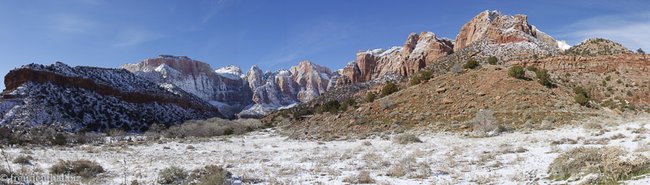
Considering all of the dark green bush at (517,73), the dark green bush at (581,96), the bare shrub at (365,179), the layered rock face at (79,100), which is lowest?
the bare shrub at (365,179)

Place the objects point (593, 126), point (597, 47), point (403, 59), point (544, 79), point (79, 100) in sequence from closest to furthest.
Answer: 1. point (593, 126)
2. point (544, 79)
3. point (597, 47)
4. point (79, 100)
5. point (403, 59)

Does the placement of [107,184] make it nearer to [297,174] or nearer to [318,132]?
[297,174]

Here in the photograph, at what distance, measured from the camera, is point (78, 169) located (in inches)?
555

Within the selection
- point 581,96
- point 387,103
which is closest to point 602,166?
point 581,96

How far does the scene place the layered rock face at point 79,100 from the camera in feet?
168

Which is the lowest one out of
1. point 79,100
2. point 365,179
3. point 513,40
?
point 365,179

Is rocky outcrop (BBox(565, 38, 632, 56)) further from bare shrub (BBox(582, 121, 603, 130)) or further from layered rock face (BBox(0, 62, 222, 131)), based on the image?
layered rock face (BBox(0, 62, 222, 131))

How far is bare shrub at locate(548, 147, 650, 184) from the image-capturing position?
8789 mm

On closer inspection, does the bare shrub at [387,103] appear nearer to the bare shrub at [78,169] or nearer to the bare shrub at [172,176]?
the bare shrub at [172,176]

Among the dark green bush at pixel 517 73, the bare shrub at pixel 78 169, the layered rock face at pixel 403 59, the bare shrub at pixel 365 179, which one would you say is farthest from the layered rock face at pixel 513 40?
the bare shrub at pixel 78 169

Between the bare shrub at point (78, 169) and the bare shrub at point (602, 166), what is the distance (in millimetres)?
12879

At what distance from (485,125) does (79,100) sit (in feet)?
175

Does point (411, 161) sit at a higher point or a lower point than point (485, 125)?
lower

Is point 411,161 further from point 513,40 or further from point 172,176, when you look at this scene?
point 513,40
